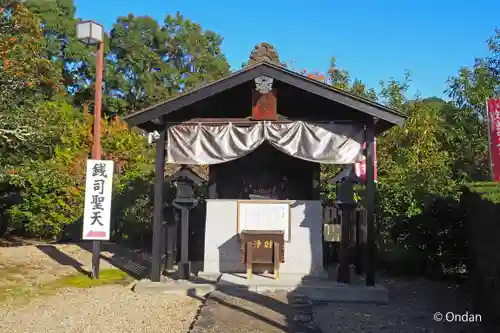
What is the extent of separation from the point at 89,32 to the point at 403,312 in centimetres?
829

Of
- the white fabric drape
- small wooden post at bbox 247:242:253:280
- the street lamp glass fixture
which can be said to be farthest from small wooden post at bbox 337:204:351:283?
the street lamp glass fixture

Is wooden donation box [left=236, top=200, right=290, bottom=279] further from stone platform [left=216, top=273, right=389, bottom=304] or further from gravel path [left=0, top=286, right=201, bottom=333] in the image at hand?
gravel path [left=0, top=286, right=201, bottom=333]

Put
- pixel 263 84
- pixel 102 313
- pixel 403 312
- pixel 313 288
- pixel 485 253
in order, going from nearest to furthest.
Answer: pixel 485 253, pixel 102 313, pixel 403 312, pixel 313 288, pixel 263 84

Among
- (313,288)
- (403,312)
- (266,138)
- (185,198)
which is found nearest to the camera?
(403,312)

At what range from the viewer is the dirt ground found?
6316mm

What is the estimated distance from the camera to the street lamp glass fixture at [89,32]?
31.2 ft

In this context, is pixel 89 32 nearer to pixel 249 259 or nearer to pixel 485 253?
pixel 249 259

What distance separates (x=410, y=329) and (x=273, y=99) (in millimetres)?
4682

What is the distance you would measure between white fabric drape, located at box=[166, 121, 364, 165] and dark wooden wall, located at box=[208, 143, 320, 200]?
6.62 feet

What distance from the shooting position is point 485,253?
22.3 ft

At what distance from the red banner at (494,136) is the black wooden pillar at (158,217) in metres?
5.85

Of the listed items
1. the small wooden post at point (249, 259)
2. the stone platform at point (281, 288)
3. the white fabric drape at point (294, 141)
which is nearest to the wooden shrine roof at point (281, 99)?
the white fabric drape at point (294, 141)

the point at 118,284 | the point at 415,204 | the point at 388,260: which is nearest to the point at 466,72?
the point at 415,204
